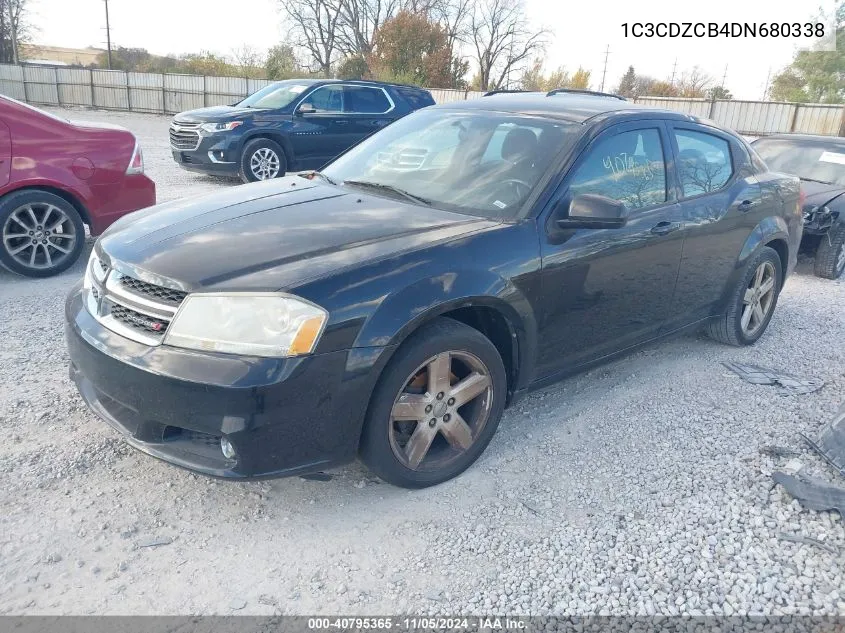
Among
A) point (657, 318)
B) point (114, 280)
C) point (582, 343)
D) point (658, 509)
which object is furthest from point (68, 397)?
point (657, 318)

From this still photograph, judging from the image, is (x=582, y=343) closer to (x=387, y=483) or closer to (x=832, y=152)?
(x=387, y=483)

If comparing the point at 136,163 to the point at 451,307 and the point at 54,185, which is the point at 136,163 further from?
the point at 451,307

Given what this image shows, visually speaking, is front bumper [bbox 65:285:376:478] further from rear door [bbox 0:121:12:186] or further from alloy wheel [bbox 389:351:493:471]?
rear door [bbox 0:121:12:186]

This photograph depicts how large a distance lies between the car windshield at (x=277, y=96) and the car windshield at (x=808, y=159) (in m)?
7.23

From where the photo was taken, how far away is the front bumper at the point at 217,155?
417 inches

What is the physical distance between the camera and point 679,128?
4262mm

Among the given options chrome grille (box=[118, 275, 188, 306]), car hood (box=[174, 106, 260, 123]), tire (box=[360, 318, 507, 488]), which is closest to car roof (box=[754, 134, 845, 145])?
tire (box=[360, 318, 507, 488])

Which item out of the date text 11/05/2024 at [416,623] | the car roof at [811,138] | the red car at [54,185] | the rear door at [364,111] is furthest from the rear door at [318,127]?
the date text 11/05/2024 at [416,623]

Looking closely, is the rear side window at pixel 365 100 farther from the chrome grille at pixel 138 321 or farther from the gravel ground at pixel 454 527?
the chrome grille at pixel 138 321

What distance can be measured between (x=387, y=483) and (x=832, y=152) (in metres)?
7.47

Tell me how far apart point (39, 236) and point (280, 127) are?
585cm

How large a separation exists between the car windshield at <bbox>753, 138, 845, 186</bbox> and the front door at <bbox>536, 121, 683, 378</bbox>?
4.67 m

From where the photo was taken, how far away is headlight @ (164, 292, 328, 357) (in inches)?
99.2

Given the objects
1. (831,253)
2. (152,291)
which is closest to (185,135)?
(152,291)
